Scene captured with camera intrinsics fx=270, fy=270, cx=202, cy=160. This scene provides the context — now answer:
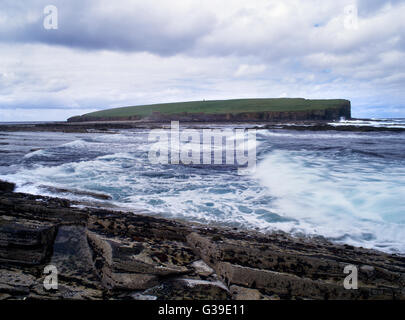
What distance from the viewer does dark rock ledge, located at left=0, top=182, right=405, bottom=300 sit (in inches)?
110

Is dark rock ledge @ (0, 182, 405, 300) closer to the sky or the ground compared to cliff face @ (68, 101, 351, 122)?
closer to the ground

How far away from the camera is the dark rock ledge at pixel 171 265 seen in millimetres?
2785

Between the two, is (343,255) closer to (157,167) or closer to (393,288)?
(393,288)

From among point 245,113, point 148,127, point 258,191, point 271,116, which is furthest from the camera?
point 245,113

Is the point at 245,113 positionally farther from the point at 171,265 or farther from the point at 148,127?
the point at 171,265

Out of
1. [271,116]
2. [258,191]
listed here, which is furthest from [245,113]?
[258,191]

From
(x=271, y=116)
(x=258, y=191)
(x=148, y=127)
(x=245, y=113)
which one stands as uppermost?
(x=245, y=113)

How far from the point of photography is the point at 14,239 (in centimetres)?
346

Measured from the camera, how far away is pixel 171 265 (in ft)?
10.3

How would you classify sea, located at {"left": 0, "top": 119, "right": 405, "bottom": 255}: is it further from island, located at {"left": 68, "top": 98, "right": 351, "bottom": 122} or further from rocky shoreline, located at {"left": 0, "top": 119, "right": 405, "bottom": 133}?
island, located at {"left": 68, "top": 98, "right": 351, "bottom": 122}

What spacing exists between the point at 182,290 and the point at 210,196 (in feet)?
14.4

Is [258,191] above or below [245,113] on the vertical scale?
below

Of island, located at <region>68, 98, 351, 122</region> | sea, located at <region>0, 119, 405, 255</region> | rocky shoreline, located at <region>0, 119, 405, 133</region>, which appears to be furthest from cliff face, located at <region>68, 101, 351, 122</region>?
sea, located at <region>0, 119, 405, 255</region>
